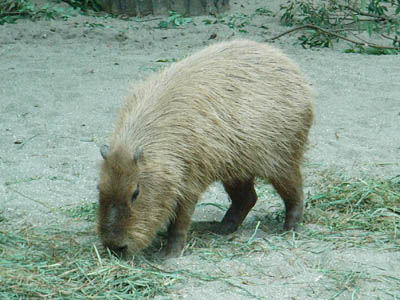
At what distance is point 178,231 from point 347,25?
706 cm

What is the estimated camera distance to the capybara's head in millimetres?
3578

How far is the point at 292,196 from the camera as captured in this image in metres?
4.43

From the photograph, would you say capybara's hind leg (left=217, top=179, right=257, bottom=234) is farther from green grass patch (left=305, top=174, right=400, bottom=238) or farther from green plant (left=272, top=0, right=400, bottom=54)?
green plant (left=272, top=0, right=400, bottom=54)

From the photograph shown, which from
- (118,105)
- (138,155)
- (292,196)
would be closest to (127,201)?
(138,155)

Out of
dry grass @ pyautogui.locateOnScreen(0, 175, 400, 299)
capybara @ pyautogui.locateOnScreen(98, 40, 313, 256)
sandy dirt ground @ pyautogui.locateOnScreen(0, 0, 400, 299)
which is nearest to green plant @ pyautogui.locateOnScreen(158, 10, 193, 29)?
sandy dirt ground @ pyautogui.locateOnScreen(0, 0, 400, 299)

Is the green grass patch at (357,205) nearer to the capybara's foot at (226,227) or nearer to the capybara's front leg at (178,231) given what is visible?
the capybara's foot at (226,227)

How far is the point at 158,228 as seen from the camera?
3854mm

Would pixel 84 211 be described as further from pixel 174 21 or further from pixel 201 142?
pixel 174 21

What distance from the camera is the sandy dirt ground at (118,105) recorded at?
3637mm

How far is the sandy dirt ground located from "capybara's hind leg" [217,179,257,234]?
0.17 m

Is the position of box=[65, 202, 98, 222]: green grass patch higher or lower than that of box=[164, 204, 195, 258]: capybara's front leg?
lower

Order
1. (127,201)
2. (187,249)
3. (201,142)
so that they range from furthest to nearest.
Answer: (187,249)
(201,142)
(127,201)

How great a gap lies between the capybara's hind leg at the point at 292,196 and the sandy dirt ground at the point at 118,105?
318mm

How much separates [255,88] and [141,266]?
1.30 meters
